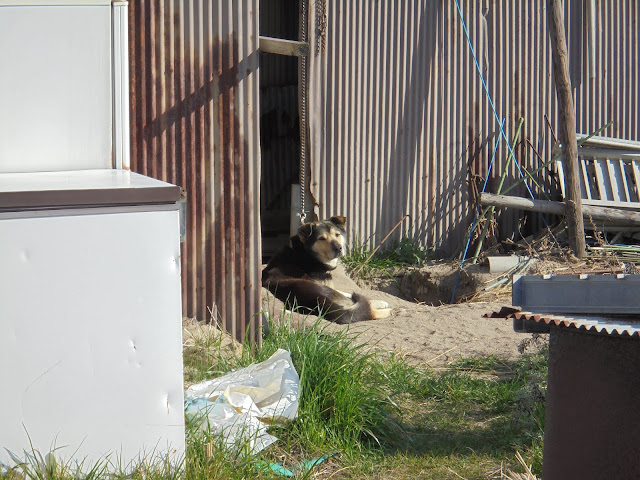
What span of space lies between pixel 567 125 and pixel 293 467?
6.40 m

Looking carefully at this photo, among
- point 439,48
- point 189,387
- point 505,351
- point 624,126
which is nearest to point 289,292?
point 505,351

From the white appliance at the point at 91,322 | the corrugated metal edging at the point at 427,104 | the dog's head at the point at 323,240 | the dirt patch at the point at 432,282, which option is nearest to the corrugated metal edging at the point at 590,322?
the white appliance at the point at 91,322

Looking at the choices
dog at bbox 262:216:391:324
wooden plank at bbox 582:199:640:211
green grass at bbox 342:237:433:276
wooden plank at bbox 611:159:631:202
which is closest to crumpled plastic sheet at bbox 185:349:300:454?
dog at bbox 262:216:391:324

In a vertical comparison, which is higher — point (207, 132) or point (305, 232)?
point (207, 132)

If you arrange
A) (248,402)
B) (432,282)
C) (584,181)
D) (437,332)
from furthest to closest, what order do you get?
1. (584,181)
2. (432,282)
3. (437,332)
4. (248,402)

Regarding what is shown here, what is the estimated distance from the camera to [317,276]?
8320mm

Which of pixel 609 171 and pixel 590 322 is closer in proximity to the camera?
pixel 590 322

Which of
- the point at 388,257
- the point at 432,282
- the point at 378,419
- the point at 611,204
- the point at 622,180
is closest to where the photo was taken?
the point at 378,419

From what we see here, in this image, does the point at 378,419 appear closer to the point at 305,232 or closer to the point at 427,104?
Result: the point at 305,232

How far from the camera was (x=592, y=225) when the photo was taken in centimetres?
955

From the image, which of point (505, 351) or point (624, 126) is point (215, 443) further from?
point (624, 126)

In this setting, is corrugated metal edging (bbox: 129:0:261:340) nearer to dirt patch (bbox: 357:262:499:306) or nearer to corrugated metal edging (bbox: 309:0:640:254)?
corrugated metal edging (bbox: 309:0:640:254)

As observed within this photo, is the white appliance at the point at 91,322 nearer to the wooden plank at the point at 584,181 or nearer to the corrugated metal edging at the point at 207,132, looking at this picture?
the corrugated metal edging at the point at 207,132

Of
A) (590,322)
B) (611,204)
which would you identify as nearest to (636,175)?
(611,204)
